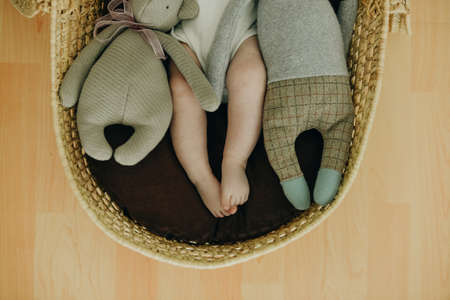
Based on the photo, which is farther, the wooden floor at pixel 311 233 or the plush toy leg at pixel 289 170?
the wooden floor at pixel 311 233

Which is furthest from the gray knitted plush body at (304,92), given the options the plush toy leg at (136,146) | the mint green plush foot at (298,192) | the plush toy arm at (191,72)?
the plush toy leg at (136,146)

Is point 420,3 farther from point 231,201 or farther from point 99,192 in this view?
point 99,192

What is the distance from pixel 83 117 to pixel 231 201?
0.32 meters

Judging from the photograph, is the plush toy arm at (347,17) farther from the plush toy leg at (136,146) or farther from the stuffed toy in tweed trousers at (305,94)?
the plush toy leg at (136,146)

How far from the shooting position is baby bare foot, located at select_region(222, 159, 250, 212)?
0.78 m

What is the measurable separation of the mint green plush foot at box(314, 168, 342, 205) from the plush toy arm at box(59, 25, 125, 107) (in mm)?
487

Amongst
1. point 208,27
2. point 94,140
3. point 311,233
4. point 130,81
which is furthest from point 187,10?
point 311,233

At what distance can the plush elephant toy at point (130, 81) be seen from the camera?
730 millimetres

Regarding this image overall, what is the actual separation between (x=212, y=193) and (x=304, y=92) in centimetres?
27

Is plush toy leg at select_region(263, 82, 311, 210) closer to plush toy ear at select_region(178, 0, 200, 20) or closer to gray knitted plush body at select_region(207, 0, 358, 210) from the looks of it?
gray knitted plush body at select_region(207, 0, 358, 210)

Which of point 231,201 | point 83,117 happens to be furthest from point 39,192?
point 231,201

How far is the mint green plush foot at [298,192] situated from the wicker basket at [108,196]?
0.03 metres

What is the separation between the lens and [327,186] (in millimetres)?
740

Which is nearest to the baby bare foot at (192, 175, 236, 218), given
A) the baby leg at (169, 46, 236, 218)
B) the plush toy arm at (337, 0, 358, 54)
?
the baby leg at (169, 46, 236, 218)
